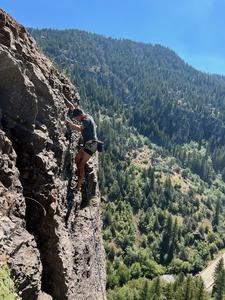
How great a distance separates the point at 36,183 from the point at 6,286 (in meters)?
4.90

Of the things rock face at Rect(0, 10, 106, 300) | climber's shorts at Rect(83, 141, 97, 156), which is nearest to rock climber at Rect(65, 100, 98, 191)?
climber's shorts at Rect(83, 141, 97, 156)

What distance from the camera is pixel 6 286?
12531 millimetres

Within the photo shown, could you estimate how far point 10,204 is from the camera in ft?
47.3

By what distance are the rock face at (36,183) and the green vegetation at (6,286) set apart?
64 cm

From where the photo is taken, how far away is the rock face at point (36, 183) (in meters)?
14.6

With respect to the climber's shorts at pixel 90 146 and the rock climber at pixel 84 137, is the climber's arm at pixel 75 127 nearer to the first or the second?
the rock climber at pixel 84 137

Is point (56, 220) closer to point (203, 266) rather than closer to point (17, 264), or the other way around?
point (17, 264)

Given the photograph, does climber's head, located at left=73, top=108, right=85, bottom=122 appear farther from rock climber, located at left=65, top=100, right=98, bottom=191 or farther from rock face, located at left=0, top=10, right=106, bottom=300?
rock face, located at left=0, top=10, right=106, bottom=300

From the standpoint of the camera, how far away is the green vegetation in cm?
1219

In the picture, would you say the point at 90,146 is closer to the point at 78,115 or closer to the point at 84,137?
the point at 84,137

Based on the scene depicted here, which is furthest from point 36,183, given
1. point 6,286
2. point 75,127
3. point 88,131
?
point 6,286

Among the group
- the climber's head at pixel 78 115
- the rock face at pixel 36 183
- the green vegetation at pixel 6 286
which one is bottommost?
the green vegetation at pixel 6 286

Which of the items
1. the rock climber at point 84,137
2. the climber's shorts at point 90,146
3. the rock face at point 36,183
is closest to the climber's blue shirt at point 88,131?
the rock climber at point 84,137

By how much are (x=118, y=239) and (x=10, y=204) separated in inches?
7177
